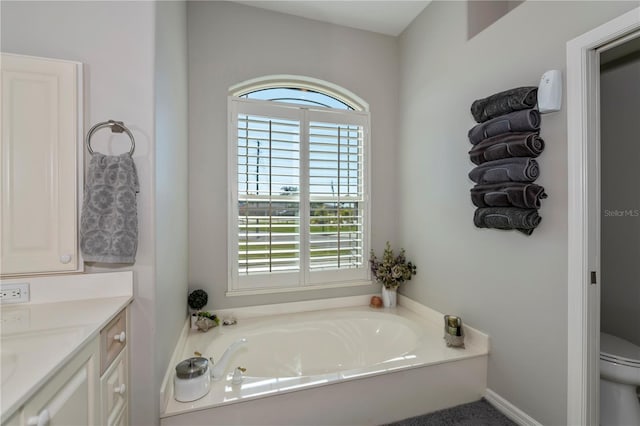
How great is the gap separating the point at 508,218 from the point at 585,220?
33cm

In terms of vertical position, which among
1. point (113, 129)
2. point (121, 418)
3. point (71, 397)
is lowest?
point (121, 418)

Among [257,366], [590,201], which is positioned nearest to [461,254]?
[590,201]

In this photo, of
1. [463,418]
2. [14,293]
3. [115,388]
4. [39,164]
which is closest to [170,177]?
[39,164]

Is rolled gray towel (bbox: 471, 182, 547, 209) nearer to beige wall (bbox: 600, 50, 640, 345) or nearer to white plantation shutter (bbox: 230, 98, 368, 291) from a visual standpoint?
white plantation shutter (bbox: 230, 98, 368, 291)

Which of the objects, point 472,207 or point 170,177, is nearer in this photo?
point 170,177

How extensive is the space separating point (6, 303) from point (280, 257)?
5.33 feet

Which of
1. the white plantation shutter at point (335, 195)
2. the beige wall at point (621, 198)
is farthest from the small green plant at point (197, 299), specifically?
the beige wall at point (621, 198)

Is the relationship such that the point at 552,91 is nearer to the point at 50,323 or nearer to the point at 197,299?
the point at 50,323

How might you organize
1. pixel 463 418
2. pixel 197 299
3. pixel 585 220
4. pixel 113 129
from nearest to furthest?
pixel 113 129 < pixel 585 220 < pixel 463 418 < pixel 197 299

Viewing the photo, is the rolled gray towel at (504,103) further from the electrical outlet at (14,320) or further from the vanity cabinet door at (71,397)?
the electrical outlet at (14,320)

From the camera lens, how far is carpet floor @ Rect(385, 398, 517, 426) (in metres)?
1.76

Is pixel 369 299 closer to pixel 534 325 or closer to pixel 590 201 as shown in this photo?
pixel 534 325

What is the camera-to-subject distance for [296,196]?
8.46 feet

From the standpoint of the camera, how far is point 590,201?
144 cm
